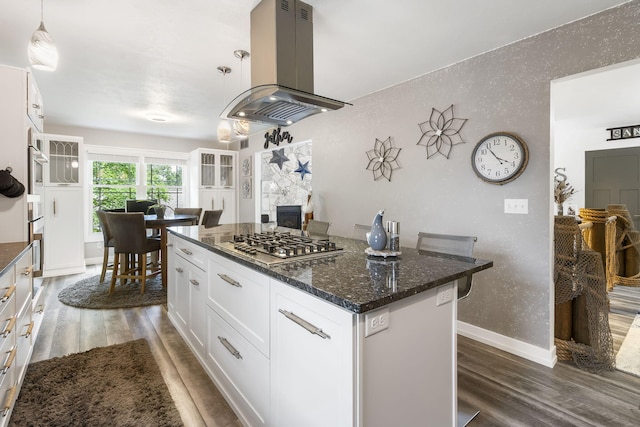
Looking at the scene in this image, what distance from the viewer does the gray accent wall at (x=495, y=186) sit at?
2.19m

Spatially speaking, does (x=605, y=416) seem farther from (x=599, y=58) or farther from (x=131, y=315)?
(x=131, y=315)

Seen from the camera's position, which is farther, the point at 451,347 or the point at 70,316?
the point at 70,316

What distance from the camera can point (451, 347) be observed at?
1.41 metres

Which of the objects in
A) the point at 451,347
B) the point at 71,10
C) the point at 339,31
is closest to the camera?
the point at 451,347

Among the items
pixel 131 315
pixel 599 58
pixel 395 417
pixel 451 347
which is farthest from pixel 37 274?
pixel 599 58

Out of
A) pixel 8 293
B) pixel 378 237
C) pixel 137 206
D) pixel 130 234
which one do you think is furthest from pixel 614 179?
pixel 137 206

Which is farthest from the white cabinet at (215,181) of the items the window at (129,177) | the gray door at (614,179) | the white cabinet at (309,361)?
the gray door at (614,179)

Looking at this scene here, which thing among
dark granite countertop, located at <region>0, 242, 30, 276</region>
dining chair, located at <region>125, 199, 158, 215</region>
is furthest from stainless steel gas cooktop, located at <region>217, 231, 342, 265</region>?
dining chair, located at <region>125, 199, 158, 215</region>

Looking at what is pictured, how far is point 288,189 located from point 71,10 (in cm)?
398

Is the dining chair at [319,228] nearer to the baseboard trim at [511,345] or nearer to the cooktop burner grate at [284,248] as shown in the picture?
the cooktop burner grate at [284,248]

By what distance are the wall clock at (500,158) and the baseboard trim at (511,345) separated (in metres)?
1.29

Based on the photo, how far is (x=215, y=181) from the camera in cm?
637

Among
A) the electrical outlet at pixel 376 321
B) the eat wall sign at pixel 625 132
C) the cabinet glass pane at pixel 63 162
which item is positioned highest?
the eat wall sign at pixel 625 132

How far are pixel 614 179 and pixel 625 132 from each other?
29.4 inches
